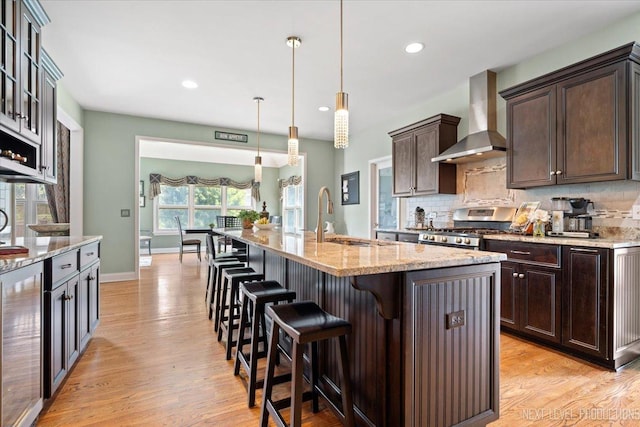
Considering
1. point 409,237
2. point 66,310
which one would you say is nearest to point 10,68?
point 66,310

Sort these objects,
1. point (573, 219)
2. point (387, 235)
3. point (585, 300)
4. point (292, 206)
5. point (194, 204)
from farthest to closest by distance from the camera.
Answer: point (292, 206), point (194, 204), point (387, 235), point (573, 219), point (585, 300)

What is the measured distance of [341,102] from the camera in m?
2.06

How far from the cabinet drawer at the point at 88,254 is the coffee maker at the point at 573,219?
3742mm

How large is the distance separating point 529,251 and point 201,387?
2.67 metres

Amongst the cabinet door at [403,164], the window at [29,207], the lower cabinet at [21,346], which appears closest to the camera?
the lower cabinet at [21,346]

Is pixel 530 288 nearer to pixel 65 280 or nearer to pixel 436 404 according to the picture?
pixel 436 404

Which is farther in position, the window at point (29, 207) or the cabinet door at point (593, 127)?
the window at point (29, 207)

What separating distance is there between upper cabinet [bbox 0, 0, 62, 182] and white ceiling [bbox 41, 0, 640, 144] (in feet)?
1.72

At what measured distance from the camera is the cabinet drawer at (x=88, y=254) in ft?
7.53

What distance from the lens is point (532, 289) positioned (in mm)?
2613

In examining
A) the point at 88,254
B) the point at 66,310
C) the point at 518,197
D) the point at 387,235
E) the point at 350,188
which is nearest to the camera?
the point at 66,310

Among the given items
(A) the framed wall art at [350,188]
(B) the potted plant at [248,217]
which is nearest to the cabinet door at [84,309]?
(B) the potted plant at [248,217]

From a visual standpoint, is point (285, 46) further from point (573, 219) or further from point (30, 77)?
point (573, 219)

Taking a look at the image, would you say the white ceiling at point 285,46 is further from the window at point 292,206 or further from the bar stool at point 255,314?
the window at point 292,206
